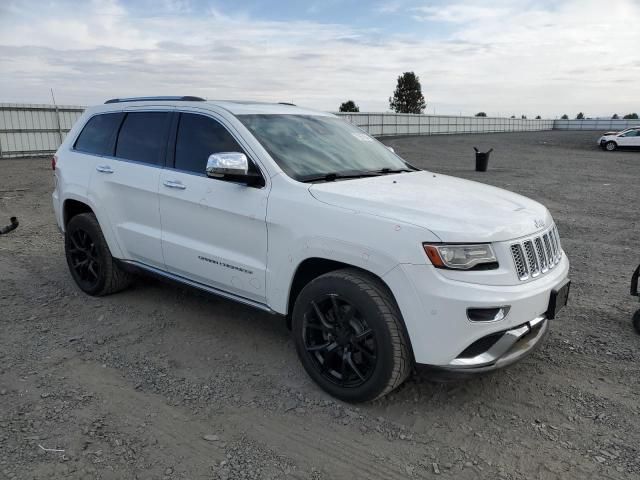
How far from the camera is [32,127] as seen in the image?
21.8 m

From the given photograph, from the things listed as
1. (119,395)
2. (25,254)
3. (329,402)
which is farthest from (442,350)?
(25,254)

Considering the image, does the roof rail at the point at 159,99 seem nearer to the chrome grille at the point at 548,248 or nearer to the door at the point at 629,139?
the chrome grille at the point at 548,248

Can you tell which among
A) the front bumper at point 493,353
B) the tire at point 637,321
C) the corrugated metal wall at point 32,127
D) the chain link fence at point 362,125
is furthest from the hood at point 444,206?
the corrugated metal wall at point 32,127

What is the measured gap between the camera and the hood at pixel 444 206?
9.86ft

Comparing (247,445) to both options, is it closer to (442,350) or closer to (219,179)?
(442,350)

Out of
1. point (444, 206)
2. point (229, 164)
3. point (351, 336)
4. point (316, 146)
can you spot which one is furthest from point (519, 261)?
point (229, 164)

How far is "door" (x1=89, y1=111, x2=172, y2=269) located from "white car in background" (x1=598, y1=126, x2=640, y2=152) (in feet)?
108

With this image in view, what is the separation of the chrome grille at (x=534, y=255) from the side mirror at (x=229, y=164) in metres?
1.76

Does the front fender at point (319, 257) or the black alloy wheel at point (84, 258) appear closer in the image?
the front fender at point (319, 257)

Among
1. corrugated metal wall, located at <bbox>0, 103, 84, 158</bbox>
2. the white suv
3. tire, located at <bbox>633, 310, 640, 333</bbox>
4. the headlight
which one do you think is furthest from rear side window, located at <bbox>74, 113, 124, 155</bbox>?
corrugated metal wall, located at <bbox>0, 103, 84, 158</bbox>

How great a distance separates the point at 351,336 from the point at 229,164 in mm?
1361

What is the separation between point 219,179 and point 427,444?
7.31 feet

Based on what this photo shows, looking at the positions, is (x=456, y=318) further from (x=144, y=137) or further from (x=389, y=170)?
(x=144, y=137)

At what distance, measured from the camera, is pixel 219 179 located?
3.89 m
